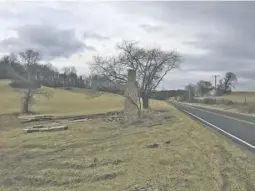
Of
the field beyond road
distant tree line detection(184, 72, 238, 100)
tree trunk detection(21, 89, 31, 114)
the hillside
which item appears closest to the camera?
the field beyond road

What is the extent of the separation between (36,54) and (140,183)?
64.7 meters

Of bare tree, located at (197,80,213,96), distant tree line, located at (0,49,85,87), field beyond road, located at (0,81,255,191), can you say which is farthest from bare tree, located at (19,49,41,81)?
bare tree, located at (197,80,213,96)

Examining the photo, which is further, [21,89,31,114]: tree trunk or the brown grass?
[21,89,31,114]: tree trunk

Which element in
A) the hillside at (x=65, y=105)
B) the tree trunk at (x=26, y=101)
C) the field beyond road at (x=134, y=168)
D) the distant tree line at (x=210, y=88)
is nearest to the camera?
the field beyond road at (x=134, y=168)

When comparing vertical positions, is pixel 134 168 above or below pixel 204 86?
below

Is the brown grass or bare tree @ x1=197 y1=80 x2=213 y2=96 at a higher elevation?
bare tree @ x1=197 y1=80 x2=213 y2=96

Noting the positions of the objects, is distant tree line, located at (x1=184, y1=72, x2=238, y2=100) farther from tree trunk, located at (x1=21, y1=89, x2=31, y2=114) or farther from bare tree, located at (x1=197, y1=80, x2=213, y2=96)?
tree trunk, located at (x1=21, y1=89, x2=31, y2=114)

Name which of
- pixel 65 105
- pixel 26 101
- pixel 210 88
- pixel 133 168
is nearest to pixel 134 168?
pixel 133 168

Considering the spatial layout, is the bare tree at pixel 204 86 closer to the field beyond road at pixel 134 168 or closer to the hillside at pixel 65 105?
the hillside at pixel 65 105

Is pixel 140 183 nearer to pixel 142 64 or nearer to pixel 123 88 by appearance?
pixel 123 88

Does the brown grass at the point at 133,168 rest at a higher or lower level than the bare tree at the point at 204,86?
lower

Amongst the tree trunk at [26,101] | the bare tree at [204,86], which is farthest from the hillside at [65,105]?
the bare tree at [204,86]

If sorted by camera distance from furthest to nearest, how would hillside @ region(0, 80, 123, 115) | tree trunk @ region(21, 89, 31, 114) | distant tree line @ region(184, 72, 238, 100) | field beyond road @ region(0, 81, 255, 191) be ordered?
distant tree line @ region(184, 72, 238, 100) → hillside @ region(0, 80, 123, 115) → tree trunk @ region(21, 89, 31, 114) → field beyond road @ region(0, 81, 255, 191)

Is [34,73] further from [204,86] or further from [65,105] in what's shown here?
[204,86]
